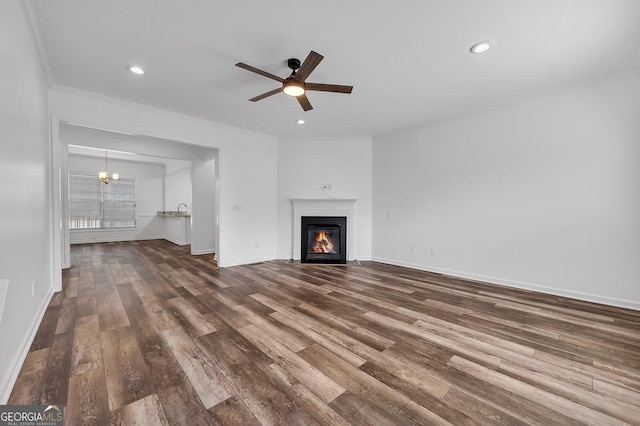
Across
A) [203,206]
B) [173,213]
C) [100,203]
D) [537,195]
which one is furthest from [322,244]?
[100,203]

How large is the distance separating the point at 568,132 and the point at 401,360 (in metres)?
3.61

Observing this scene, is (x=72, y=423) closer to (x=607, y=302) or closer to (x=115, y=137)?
(x=607, y=302)

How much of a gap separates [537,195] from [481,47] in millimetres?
2244

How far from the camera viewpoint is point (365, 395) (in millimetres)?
1544

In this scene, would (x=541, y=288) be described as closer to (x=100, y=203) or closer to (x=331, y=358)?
(x=331, y=358)

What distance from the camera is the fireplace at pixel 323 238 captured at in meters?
5.35

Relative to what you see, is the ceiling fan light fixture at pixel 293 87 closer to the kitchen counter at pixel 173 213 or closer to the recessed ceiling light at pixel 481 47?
the recessed ceiling light at pixel 481 47

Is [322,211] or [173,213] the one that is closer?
[322,211]

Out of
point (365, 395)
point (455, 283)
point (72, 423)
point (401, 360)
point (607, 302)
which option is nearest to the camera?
point (72, 423)

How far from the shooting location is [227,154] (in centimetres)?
486

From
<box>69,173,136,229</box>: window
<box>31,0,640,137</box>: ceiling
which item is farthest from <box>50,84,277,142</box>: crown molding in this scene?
<box>69,173,136,229</box>: window

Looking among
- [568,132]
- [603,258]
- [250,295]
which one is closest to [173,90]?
[250,295]

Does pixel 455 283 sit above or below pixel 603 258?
below

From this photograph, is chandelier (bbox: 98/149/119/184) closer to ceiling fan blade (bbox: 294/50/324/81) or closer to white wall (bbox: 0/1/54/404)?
white wall (bbox: 0/1/54/404)
